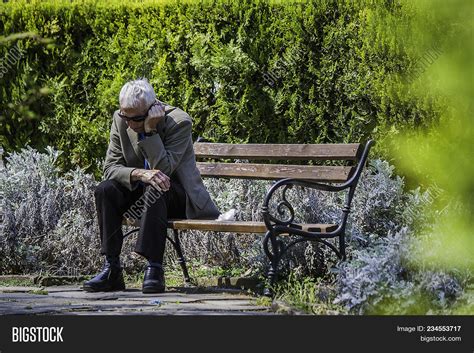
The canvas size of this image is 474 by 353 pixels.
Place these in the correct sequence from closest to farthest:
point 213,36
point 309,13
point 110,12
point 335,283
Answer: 1. point 335,283
2. point 309,13
3. point 213,36
4. point 110,12

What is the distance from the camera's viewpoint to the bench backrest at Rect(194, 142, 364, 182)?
19.2 ft

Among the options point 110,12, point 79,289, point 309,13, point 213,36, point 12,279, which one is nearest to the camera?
point 79,289

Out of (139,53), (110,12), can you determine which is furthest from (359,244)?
(110,12)

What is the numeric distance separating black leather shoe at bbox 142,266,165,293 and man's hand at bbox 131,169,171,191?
49cm

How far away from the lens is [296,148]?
20.3 ft

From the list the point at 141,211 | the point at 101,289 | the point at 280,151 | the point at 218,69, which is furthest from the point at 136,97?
the point at 218,69

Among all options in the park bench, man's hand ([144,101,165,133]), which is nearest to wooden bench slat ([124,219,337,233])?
the park bench

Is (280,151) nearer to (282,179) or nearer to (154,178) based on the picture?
(282,179)

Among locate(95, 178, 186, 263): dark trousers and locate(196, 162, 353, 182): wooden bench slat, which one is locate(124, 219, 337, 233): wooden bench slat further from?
locate(196, 162, 353, 182): wooden bench slat

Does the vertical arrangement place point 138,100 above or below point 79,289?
above

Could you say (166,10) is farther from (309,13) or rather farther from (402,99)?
(402,99)

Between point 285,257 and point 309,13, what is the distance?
207cm

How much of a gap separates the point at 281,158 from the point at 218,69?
60.1 inches

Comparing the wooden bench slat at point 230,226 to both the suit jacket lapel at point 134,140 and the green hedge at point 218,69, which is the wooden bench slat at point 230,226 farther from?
the green hedge at point 218,69
